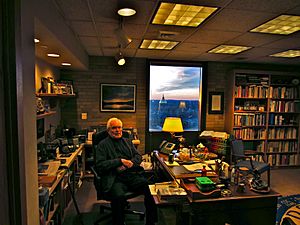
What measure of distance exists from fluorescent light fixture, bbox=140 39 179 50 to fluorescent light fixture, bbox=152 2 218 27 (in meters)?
0.77

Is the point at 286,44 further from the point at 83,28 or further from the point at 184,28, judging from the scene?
the point at 83,28

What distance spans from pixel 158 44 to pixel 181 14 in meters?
1.21

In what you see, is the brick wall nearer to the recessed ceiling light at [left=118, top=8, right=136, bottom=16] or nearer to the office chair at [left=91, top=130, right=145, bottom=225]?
the office chair at [left=91, top=130, right=145, bottom=225]

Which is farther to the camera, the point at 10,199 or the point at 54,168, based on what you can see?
the point at 54,168

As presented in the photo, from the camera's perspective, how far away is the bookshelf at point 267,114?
4547mm

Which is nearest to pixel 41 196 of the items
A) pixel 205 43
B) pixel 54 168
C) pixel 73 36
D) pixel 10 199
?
pixel 54 168

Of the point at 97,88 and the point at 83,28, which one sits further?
the point at 97,88

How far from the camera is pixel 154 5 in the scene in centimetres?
189

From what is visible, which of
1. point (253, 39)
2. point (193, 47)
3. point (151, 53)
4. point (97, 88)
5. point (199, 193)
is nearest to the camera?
point (199, 193)

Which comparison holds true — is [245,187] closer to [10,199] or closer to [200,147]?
[200,147]

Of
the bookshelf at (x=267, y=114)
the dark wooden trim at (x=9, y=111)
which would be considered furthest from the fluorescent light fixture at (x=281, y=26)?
the dark wooden trim at (x=9, y=111)

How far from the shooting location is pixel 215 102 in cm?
470

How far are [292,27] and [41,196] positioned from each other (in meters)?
3.14

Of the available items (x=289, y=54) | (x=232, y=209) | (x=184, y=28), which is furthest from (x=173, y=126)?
(x=289, y=54)
